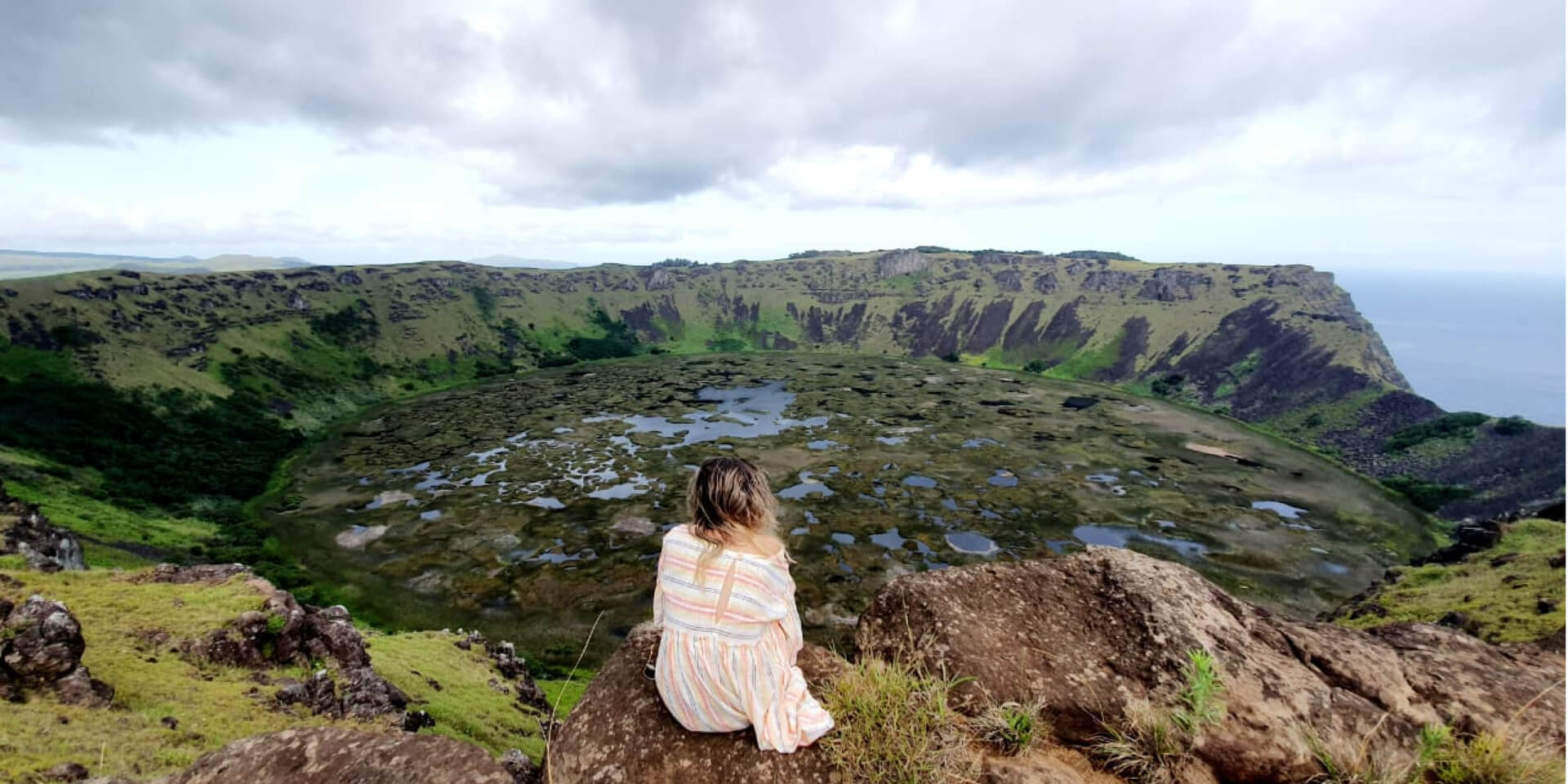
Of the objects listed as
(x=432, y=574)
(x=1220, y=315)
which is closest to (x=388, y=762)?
(x=432, y=574)

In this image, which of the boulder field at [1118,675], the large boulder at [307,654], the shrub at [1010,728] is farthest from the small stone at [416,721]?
the shrub at [1010,728]

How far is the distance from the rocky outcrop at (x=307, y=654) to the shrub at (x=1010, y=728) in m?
23.0

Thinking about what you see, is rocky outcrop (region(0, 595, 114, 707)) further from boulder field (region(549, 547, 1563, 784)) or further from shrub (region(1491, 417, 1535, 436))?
shrub (region(1491, 417, 1535, 436))

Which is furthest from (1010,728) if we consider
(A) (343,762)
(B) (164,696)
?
(B) (164,696)

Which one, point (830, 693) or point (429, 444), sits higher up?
point (830, 693)

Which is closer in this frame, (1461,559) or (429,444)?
(1461,559)

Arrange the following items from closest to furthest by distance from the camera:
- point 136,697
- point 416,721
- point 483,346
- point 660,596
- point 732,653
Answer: point 732,653
point 660,596
point 136,697
point 416,721
point 483,346

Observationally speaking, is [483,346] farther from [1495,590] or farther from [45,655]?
[1495,590]

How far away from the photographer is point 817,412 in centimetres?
11319

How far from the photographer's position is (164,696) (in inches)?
683

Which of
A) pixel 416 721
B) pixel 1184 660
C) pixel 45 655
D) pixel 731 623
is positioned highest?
pixel 731 623

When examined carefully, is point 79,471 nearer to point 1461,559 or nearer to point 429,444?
point 429,444

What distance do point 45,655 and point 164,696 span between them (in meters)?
2.96

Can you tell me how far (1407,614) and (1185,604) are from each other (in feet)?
151
